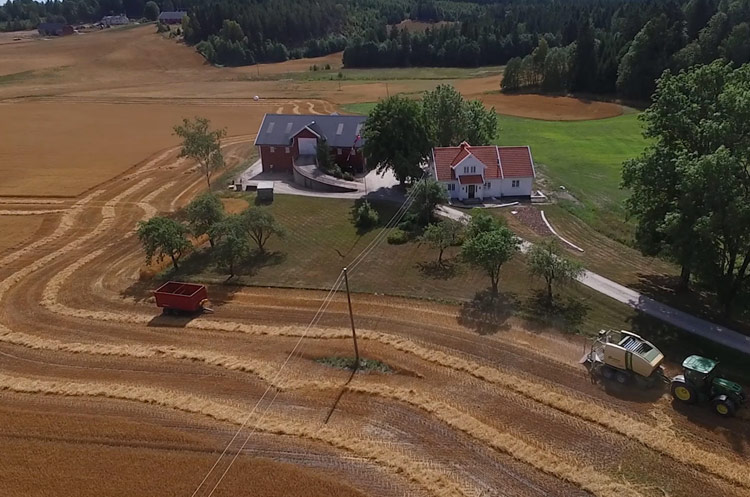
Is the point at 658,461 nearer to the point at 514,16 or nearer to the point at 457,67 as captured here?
the point at 457,67

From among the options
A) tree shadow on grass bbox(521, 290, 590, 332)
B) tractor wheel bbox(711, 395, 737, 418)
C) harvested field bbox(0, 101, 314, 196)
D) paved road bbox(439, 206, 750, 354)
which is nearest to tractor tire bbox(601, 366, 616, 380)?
tree shadow on grass bbox(521, 290, 590, 332)

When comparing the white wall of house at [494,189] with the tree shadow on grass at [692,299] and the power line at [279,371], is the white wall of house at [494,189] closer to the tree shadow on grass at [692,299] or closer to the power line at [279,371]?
the tree shadow on grass at [692,299]

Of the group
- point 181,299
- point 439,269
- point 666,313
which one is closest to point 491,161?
point 439,269

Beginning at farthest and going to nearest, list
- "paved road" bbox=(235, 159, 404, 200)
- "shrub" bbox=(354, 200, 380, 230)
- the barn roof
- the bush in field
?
the barn roof
"paved road" bbox=(235, 159, 404, 200)
"shrub" bbox=(354, 200, 380, 230)
the bush in field

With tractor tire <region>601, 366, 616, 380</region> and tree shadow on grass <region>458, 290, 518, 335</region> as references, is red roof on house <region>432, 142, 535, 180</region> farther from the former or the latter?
tractor tire <region>601, 366, 616, 380</region>

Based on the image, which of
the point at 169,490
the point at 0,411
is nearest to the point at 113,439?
the point at 169,490

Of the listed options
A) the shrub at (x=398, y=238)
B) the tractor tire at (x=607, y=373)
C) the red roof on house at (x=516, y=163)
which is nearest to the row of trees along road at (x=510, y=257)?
the tractor tire at (x=607, y=373)
